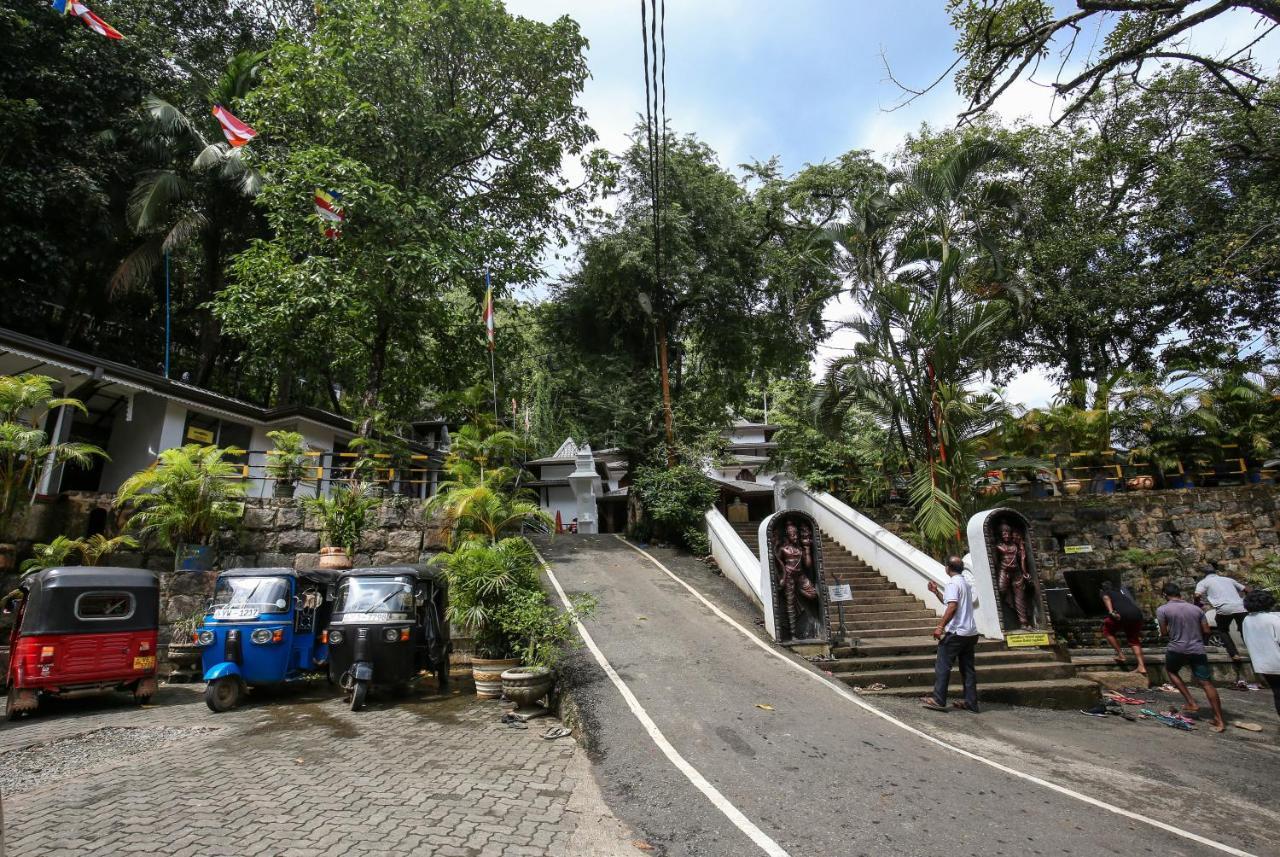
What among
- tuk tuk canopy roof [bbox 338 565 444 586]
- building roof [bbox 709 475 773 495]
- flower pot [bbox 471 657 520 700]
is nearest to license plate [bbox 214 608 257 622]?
tuk tuk canopy roof [bbox 338 565 444 586]

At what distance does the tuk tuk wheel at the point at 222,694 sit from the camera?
7.72 metres

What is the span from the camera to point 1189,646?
301 inches

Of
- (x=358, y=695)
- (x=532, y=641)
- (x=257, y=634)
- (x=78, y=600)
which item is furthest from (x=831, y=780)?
(x=78, y=600)

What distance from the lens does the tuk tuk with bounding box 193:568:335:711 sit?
26.2ft

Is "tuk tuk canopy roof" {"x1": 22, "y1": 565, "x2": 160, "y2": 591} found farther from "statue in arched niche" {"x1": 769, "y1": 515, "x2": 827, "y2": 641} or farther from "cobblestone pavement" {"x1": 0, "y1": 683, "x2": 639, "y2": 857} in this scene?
"statue in arched niche" {"x1": 769, "y1": 515, "x2": 827, "y2": 641}

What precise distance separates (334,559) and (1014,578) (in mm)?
11706

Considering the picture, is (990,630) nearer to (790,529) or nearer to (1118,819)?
(790,529)

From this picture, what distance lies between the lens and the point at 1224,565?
1484 cm

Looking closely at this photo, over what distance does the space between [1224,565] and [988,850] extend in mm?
15907

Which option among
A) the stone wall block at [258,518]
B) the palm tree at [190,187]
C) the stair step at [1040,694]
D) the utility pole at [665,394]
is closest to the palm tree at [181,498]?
the stone wall block at [258,518]

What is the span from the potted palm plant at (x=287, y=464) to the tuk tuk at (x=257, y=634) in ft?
14.0

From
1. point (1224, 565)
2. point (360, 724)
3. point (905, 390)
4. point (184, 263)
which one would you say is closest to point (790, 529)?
point (905, 390)

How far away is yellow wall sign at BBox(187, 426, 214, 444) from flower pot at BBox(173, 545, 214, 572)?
5.99 m

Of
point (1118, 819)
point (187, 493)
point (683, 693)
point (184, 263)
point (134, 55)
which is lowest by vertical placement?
point (1118, 819)
